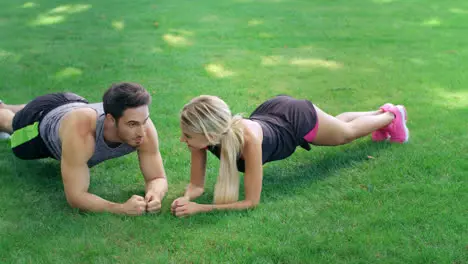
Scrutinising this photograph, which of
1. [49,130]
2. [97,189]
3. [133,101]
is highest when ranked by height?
[133,101]

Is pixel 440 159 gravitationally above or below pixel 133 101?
below

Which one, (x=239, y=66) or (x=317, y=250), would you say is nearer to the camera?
(x=317, y=250)

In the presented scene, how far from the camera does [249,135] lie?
438 centimetres

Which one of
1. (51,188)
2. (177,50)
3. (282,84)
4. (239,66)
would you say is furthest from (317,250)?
(177,50)

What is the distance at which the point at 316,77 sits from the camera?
7957 millimetres

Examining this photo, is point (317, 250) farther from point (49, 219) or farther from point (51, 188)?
point (51, 188)

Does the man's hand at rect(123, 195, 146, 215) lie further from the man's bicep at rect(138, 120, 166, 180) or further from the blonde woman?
the man's bicep at rect(138, 120, 166, 180)

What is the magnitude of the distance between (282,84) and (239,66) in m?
0.96

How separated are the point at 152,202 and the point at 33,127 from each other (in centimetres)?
129

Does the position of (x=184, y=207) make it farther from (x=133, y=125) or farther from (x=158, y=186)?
(x=133, y=125)

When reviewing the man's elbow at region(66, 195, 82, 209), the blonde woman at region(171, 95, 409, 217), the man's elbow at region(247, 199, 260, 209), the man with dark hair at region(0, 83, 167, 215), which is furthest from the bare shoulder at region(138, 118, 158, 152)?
the man's elbow at region(247, 199, 260, 209)

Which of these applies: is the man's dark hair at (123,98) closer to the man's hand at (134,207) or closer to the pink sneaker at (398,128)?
the man's hand at (134,207)

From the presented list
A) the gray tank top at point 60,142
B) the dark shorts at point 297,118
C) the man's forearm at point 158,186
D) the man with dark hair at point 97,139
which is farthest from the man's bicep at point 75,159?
the dark shorts at point 297,118

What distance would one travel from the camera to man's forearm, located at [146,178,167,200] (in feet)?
15.1
